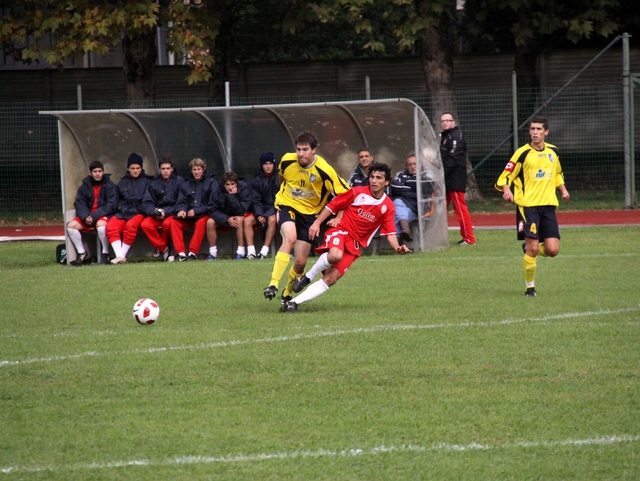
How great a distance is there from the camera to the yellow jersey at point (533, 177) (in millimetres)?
10156

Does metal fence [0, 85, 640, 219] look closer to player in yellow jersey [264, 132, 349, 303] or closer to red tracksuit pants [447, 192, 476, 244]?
red tracksuit pants [447, 192, 476, 244]

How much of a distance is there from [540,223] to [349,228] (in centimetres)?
226

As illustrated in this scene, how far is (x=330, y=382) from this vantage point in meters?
6.18

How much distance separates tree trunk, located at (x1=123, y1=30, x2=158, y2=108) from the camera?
70.2ft

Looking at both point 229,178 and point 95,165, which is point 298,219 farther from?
point 95,165

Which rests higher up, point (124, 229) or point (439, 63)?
point (439, 63)

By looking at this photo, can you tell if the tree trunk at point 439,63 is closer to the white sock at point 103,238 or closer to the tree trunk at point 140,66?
the tree trunk at point 140,66

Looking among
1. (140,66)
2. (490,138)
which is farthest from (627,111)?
(140,66)

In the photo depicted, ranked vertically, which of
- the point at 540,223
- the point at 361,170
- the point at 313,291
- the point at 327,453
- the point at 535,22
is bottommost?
the point at 327,453

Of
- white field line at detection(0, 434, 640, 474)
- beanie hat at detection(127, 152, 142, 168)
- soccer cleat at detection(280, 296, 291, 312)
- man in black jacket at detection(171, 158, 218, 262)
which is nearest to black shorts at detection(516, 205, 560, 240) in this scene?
soccer cleat at detection(280, 296, 291, 312)

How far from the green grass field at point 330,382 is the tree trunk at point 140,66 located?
→ 1127 cm

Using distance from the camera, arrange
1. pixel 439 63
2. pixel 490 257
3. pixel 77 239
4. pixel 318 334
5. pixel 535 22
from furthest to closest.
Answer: pixel 535 22, pixel 439 63, pixel 77 239, pixel 490 257, pixel 318 334

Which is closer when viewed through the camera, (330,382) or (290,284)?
(330,382)

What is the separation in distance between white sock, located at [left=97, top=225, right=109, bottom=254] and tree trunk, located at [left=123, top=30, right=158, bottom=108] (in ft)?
24.6
